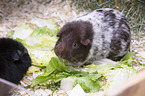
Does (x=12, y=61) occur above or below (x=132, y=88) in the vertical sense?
below

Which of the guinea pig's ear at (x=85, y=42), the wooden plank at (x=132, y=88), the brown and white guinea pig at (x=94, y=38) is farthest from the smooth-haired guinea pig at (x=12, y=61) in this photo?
the wooden plank at (x=132, y=88)

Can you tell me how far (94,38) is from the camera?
278 centimetres

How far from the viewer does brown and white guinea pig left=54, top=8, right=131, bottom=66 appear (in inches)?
103

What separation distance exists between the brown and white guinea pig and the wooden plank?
1.93m

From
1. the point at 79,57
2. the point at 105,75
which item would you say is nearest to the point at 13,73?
the point at 79,57

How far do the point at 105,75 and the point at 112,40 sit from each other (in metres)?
0.67

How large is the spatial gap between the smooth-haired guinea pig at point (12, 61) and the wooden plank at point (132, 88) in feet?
5.40

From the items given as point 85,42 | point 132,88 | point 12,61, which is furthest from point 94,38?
A: point 132,88

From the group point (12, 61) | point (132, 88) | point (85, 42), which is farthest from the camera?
point (85, 42)

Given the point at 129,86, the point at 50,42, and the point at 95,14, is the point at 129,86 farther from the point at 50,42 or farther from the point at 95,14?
the point at 50,42

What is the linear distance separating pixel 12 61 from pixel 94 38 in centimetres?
123

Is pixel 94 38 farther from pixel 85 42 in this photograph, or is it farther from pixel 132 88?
pixel 132 88

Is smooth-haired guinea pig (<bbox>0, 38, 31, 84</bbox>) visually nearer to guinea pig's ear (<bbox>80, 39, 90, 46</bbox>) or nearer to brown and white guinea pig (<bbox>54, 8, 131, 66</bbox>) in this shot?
brown and white guinea pig (<bbox>54, 8, 131, 66</bbox>)

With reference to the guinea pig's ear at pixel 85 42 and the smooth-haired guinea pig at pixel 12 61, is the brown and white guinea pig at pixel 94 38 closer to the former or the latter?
the guinea pig's ear at pixel 85 42
